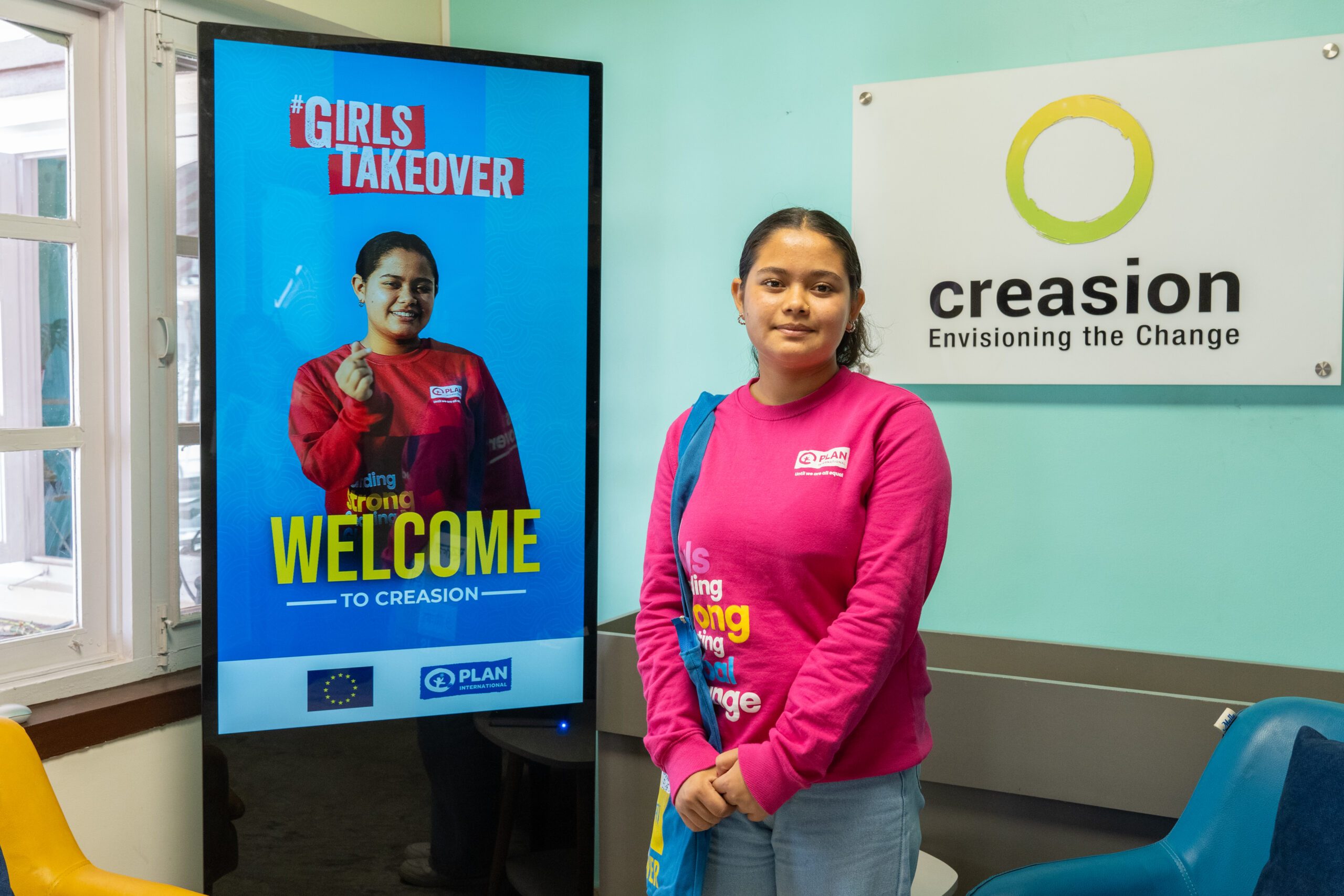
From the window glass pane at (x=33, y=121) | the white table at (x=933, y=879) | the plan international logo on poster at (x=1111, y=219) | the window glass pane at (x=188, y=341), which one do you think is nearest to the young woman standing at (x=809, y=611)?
the white table at (x=933, y=879)

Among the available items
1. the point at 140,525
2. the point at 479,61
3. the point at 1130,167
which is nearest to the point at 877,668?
the point at 1130,167

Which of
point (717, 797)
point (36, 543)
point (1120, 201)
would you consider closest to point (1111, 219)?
point (1120, 201)

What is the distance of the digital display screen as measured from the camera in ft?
6.06

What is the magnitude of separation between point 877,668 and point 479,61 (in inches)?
55.8

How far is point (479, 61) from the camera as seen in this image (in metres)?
1.93

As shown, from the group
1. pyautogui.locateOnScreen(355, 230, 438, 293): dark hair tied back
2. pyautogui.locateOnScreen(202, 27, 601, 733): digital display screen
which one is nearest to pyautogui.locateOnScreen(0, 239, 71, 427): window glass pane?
pyautogui.locateOnScreen(202, 27, 601, 733): digital display screen

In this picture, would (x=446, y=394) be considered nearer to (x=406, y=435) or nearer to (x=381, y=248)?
(x=406, y=435)

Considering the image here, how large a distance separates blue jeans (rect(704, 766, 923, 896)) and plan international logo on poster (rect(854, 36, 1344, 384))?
3.31ft

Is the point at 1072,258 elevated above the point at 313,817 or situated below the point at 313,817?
above

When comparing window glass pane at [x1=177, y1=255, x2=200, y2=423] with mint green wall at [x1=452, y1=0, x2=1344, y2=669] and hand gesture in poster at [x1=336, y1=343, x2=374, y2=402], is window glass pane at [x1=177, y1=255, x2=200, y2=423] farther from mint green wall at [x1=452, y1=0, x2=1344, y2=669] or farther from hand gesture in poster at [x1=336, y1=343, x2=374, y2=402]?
mint green wall at [x1=452, y1=0, x2=1344, y2=669]

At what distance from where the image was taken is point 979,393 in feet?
6.52

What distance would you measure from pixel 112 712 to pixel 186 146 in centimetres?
115

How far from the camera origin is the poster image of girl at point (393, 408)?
1886 mm

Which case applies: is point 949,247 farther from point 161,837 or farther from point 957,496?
point 161,837
